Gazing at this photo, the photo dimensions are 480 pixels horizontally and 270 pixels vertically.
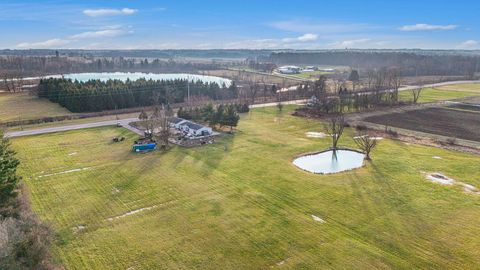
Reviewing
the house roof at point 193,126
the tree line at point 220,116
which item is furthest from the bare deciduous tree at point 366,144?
the house roof at point 193,126

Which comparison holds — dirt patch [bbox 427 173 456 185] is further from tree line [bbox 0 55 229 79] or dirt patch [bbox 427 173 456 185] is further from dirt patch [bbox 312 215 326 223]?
tree line [bbox 0 55 229 79]

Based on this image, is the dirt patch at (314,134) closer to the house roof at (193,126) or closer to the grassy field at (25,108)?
the house roof at (193,126)

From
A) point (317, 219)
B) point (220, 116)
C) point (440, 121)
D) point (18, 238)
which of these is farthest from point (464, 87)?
point (18, 238)

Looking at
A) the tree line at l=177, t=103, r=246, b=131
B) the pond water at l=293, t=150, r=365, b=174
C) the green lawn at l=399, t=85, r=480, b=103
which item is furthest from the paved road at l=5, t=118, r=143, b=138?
the green lawn at l=399, t=85, r=480, b=103

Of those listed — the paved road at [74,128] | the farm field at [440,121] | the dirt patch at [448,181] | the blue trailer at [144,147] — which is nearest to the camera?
the dirt patch at [448,181]

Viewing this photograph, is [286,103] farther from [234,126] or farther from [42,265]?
[42,265]
